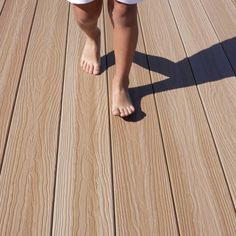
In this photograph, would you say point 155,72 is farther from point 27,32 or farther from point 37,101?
point 27,32

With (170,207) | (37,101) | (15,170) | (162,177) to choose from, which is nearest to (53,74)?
(37,101)

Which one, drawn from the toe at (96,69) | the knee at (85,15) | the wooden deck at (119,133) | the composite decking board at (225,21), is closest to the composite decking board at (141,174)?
the wooden deck at (119,133)

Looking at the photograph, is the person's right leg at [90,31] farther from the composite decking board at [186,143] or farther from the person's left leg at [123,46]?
the composite decking board at [186,143]

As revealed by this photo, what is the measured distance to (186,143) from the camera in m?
1.40

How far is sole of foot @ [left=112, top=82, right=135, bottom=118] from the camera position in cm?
147

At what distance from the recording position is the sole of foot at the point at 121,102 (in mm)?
1474

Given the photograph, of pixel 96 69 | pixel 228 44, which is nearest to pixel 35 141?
pixel 96 69

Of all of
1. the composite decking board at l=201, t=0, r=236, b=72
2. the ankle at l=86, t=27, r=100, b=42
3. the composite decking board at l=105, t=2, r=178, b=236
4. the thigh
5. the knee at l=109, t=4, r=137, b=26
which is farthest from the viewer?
the composite decking board at l=201, t=0, r=236, b=72

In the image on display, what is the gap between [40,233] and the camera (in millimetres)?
1137

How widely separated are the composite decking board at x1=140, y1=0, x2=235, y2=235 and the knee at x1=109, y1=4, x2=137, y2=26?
365 mm

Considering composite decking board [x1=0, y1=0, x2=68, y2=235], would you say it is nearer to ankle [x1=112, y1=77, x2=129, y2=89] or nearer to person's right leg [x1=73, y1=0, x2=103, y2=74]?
person's right leg [x1=73, y1=0, x2=103, y2=74]

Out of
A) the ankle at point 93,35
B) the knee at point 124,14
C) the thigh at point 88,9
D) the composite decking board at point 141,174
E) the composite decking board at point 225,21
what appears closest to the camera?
the composite decking board at point 141,174

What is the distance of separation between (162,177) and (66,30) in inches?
40.3

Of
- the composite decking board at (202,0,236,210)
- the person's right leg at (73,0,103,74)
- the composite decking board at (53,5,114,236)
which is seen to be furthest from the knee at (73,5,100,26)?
the composite decking board at (202,0,236,210)
